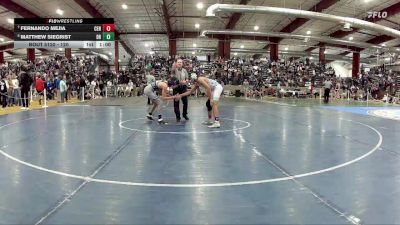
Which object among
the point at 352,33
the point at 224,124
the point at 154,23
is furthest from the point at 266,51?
the point at 224,124

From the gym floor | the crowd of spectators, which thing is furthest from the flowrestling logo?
the gym floor

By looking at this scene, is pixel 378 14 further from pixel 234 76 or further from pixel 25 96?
pixel 25 96

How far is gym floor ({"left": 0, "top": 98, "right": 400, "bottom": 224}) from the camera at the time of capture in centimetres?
327

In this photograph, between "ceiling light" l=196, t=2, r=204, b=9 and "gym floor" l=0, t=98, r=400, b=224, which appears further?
"ceiling light" l=196, t=2, r=204, b=9

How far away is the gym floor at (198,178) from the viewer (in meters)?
3.27

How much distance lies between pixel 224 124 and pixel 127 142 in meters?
3.59
